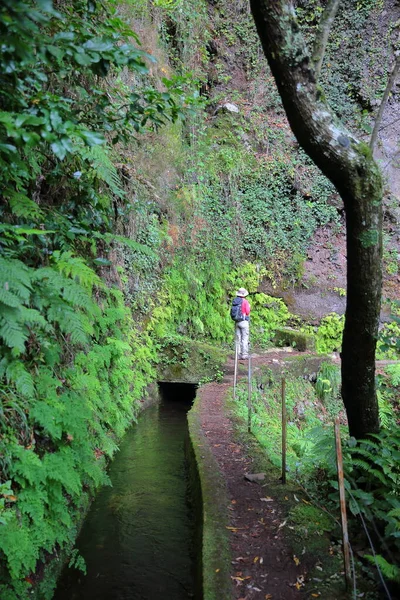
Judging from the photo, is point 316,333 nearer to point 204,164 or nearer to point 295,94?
point 204,164

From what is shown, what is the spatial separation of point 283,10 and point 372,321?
8.86 ft

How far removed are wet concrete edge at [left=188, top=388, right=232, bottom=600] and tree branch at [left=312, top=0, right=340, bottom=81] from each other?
4248 mm

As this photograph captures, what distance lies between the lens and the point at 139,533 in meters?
5.28

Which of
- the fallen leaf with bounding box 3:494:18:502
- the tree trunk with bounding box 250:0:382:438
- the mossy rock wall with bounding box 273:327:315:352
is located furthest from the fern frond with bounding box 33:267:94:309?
the mossy rock wall with bounding box 273:327:315:352

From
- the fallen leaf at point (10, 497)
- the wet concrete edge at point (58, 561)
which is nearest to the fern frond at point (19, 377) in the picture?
the fallen leaf at point (10, 497)

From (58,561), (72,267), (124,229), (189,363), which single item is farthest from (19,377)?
(189,363)

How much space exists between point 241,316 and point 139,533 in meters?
6.41

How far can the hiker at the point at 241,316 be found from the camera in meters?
11.0

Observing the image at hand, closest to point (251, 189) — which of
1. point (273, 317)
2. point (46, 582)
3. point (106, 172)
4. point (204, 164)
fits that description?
point (204, 164)

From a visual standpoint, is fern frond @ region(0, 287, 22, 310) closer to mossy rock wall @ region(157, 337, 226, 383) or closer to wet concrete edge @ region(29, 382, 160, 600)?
wet concrete edge @ region(29, 382, 160, 600)

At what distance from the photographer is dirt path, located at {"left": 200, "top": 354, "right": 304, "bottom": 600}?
3623 millimetres

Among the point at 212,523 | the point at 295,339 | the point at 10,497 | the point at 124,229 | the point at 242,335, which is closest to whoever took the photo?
the point at 10,497

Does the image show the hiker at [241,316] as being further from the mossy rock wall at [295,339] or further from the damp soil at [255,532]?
the damp soil at [255,532]

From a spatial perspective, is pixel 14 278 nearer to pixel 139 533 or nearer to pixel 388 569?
pixel 388 569
